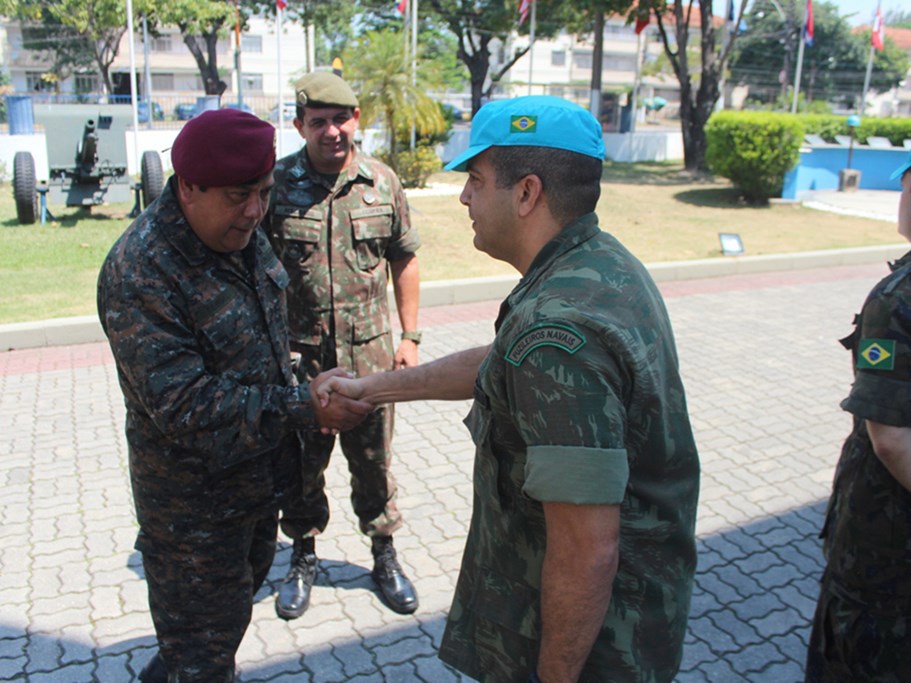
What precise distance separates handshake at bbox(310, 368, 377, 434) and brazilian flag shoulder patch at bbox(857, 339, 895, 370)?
1.41 metres

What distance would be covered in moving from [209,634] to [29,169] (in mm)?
9800

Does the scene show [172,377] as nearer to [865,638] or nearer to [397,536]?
[865,638]

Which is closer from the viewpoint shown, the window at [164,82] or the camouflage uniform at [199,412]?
the camouflage uniform at [199,412]

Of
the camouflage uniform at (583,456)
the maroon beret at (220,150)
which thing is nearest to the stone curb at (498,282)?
the maroon beret at (220,150)

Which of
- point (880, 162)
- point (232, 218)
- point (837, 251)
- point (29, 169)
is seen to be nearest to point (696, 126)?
point (880, 162)

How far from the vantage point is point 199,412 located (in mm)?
2139

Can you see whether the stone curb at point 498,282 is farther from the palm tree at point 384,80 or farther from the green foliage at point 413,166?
the green foliage at point 413,166

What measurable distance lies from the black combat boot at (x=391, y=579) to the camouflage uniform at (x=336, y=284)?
115mm

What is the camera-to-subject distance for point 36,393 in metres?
5.77

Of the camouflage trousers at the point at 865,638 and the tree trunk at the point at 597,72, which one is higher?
the tree trunk at the point at 597,72

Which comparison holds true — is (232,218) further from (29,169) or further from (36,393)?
(29,169)

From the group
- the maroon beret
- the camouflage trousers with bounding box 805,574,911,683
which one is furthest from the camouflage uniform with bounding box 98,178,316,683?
the camouflage trousers with bounding box 805,574,911,683

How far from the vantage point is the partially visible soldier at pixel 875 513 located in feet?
6.82

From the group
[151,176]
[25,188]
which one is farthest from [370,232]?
[25,188]
